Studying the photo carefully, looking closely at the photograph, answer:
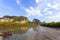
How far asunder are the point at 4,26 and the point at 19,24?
10.00ft

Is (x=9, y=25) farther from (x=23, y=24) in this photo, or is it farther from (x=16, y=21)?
(x=23, y=24)

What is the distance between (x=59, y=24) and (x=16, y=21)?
26.7ft

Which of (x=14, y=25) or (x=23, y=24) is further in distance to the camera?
(x=23, y=24)

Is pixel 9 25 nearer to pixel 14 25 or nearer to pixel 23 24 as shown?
pixel 14 25

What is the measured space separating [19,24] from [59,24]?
24.7 feet

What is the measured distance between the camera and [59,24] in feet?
70.9

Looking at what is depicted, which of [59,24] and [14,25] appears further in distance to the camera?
[59,24]

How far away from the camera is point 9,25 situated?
1975cm

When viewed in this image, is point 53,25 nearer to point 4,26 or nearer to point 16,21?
point 16,21

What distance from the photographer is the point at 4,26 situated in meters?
19.5

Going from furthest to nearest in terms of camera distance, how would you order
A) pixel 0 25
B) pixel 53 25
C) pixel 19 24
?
pixel 53 25 → pixel 19 24 → pixel 0 25

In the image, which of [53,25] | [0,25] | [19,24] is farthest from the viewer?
[53,25]

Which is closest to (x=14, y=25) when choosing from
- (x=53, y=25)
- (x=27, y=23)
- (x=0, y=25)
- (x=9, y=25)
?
(x=9, y=25)

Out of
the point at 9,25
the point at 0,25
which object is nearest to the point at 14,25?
the point at 9,25
